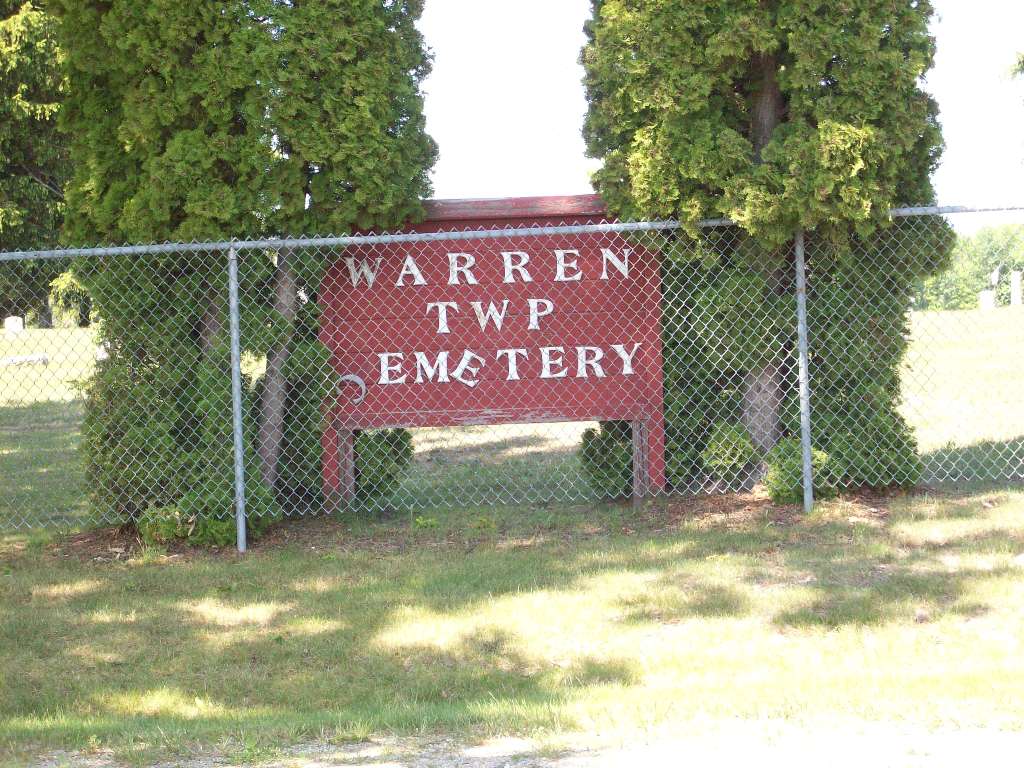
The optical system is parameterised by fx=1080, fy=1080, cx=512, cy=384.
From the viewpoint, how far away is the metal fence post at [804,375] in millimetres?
7203

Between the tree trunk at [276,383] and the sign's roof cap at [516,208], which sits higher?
the sign's roof cap at [516,208]

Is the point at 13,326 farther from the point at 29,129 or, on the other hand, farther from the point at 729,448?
the point at 729,448

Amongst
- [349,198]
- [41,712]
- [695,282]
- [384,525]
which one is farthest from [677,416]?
[41,712]

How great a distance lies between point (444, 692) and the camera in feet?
15.8

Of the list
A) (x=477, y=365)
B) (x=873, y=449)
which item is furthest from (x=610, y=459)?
(x=873, y=449)

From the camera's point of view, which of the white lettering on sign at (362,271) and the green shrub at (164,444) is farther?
the white lettering on sign at (362,271)

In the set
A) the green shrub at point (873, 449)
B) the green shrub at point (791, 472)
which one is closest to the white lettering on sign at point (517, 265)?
the green shrub at point (791, 472)

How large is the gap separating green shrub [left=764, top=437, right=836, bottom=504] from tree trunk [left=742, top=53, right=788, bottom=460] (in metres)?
0.22

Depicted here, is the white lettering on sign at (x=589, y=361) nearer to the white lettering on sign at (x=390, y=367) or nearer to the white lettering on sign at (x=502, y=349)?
the white lettering on sign at (x=502, y=349)

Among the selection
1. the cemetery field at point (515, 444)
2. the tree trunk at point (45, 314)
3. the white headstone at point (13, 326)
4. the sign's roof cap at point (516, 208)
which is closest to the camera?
the sign's roof cap at point (516, 208)

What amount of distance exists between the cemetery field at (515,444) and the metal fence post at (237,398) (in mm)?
1081

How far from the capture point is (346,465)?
793cm

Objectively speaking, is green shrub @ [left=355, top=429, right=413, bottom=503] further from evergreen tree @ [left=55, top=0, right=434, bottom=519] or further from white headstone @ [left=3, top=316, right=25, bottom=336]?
white headstone @ [left=3, top=316, right=25, bottom=336]

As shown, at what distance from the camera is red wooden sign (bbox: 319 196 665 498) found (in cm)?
782
